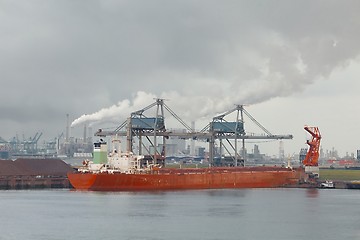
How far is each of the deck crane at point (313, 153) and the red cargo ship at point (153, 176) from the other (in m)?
3.50

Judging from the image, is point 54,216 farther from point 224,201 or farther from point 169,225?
point 224,201

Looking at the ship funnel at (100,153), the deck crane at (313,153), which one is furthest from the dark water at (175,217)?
the deck crane at (313,153)

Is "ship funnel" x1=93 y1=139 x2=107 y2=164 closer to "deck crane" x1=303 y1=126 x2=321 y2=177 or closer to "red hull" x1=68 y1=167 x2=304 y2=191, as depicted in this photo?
"red hull" x1=68 y1=167 x2=304 y2=191

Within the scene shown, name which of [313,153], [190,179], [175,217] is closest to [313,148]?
[313,153]

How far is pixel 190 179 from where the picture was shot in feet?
329

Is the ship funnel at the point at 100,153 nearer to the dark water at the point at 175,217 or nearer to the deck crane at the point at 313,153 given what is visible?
the dark water at the point at 175,217

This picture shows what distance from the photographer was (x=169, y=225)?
5388 cm

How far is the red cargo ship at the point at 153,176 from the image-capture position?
91.1m

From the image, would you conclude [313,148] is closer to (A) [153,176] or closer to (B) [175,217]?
(A) [153,176]

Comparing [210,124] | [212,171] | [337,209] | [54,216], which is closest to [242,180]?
[212,171]

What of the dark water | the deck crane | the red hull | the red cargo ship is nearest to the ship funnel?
the red cargo ship

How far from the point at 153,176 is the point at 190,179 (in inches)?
265

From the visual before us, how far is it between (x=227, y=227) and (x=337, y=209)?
59.4 ft

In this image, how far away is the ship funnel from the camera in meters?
96.2
